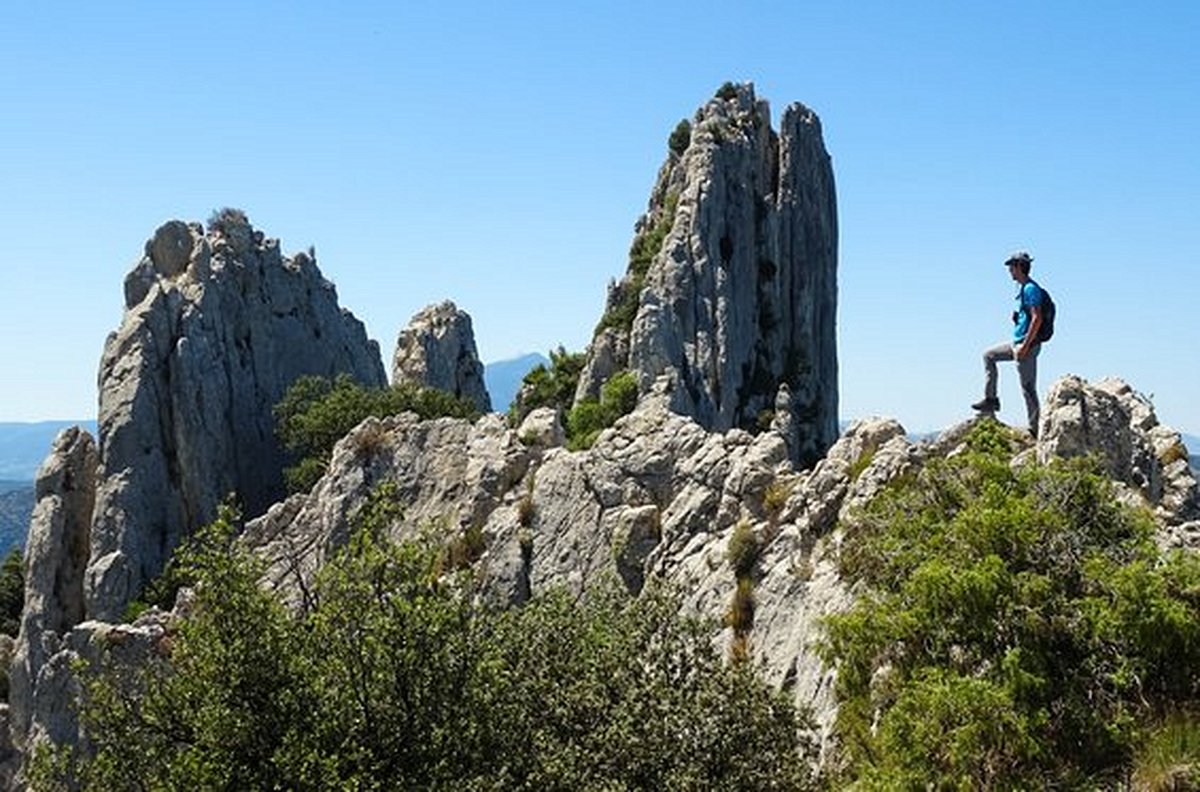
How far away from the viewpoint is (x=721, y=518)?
34938mm

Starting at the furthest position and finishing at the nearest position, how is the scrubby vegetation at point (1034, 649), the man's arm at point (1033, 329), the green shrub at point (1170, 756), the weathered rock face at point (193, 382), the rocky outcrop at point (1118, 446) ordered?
the weathered rock face at point (193, 382) < the man's arm at point (1033, 329) < the rocky outcrop at point (1118, 446) < the scrubby vegetation at point (1034, 649) < the green shrub at point (1170, 756)

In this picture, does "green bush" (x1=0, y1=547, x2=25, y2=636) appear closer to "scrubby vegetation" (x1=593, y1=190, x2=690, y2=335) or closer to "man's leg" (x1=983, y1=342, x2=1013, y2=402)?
"scrubby vegetation" (x1=593, y1=190, x2=690, y2=335)

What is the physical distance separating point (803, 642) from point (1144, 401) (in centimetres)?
1079

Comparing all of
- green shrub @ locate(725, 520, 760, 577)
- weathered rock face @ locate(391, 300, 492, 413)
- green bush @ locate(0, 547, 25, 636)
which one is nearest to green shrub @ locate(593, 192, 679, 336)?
weathered rock face @ locate(391, 300, 492, 413)

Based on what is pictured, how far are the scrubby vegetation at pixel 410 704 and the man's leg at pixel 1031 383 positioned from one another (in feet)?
32.2

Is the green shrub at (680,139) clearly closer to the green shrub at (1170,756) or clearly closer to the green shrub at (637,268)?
the green shrub at (637,268)

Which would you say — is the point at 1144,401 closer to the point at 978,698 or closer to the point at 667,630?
the point at 667,630

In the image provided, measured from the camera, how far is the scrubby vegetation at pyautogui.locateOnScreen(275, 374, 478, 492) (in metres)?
75.5

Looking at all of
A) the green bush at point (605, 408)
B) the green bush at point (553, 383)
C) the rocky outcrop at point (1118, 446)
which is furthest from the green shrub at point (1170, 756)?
the green bush at point (553, 383)

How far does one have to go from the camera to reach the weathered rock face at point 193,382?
229ft

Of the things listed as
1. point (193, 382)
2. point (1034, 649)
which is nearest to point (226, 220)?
point (193, 382)

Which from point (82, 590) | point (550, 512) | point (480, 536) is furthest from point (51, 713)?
point (550, 512)

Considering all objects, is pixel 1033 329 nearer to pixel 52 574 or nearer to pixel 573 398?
pixel 52 574

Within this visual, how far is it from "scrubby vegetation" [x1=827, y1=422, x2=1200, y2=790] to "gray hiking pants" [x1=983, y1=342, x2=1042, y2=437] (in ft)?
25.0
